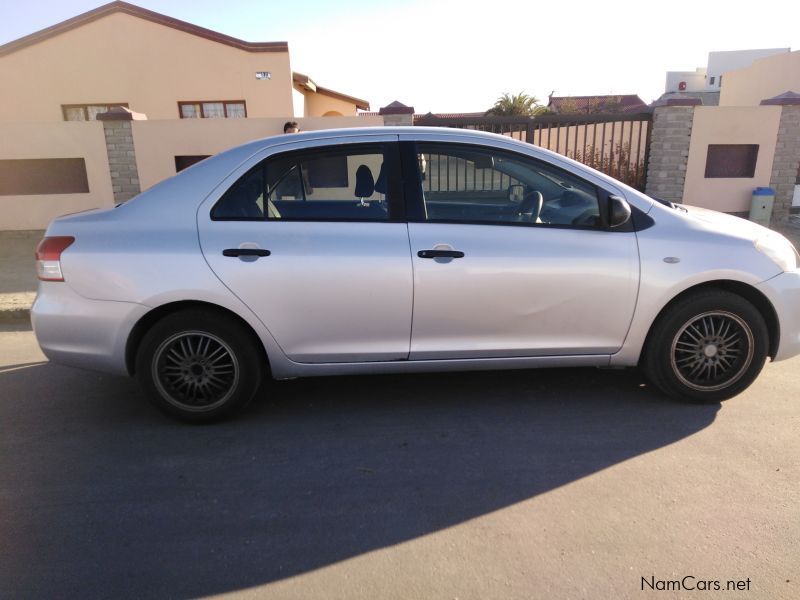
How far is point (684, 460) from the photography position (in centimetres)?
318

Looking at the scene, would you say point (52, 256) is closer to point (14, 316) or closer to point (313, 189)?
point (313, 189)

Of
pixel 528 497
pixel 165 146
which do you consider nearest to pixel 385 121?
pixel 165 146

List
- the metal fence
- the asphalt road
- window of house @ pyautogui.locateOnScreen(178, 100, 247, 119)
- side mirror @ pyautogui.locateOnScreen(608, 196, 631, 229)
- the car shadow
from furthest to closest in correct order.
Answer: window of house @ pyautogui.locateOnScreen(178, 100, 247, 119) < the metal fence < side mirror @ pyautogui.locateOnScreen(608, 196, 631, 229) < the car shadow < the asphalt road

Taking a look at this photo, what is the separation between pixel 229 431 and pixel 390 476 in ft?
3.78

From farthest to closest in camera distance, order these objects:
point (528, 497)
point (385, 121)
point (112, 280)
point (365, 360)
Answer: point (385, 121) → point (365, 360) → point (112, 280) → point (528, 497)

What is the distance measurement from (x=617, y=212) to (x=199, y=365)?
2721 millimetres

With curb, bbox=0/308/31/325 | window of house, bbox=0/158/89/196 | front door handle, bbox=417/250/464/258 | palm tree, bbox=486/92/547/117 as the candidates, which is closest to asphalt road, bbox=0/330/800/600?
front door handle, bbox=417/250/464/258

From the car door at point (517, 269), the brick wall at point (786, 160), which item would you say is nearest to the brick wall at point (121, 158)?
the car door at point (517, 269)

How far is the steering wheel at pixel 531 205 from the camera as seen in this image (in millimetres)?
3756

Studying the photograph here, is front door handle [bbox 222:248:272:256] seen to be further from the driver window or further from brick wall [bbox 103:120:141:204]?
brick wall [bbox 103:120:141:204]

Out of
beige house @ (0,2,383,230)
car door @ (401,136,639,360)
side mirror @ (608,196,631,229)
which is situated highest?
beige house @ (0,2,383,230)

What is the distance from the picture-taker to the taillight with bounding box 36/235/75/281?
3.48 metres

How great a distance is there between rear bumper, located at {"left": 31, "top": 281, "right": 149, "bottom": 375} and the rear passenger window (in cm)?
84

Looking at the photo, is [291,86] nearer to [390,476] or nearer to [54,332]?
[54,332]
